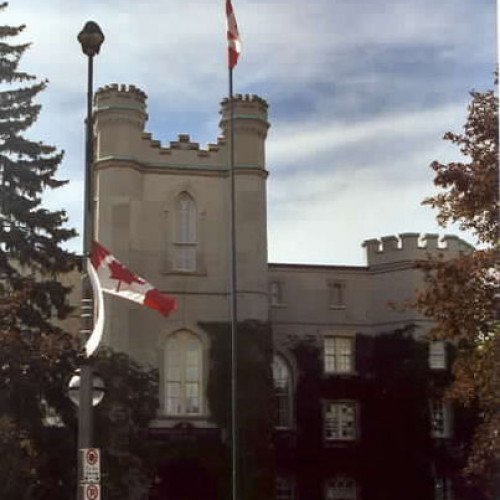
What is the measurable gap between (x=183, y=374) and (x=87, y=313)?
63.5 ft

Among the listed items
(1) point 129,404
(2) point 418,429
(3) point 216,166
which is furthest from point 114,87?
(2) point 418,429

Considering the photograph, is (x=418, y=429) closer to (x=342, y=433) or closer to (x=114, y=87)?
(x=342, y=433)

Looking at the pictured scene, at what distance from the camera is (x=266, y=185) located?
39.0 meters

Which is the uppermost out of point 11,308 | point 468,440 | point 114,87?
point 114,87

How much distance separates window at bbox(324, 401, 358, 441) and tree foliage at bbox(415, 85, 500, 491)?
16.4m

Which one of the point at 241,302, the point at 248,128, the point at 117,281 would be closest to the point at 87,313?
the point at 117,281

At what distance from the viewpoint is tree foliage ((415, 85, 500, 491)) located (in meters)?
23.5

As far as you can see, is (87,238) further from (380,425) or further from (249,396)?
(380,425)

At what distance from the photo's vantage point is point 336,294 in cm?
4353

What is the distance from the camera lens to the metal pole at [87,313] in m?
16.6

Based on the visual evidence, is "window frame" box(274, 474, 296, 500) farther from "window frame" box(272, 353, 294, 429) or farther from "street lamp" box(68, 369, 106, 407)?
"street lamp" box(68, 369, 106, 407)

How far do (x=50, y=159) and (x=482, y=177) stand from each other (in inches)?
485

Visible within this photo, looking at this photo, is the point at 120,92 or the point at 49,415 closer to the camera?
the point at 49,415

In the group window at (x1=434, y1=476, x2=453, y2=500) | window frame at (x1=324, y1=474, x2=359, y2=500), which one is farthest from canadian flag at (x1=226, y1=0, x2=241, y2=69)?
window at (x1=434, y1=476, x2=453, y2=500)
